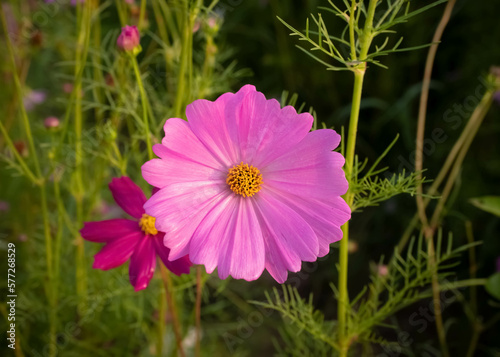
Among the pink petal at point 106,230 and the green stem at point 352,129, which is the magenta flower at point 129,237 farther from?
the green stem at point 352,129

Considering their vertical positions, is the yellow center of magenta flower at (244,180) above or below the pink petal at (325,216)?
above

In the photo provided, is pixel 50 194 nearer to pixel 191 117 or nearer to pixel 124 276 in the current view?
pixel 124 276

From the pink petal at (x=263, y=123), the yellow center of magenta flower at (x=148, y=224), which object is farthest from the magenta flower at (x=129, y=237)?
the pink petal at (x=263, y=123)

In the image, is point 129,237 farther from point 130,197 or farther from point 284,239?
point 284,239

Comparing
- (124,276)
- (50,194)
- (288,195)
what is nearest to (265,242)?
(288,195)

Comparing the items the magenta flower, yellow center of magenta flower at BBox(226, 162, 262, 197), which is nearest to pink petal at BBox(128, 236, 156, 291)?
the magenta flower

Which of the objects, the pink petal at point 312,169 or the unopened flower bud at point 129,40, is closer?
the pink petal at point 312,169

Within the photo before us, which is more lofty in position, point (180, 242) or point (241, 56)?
point (241, 56)

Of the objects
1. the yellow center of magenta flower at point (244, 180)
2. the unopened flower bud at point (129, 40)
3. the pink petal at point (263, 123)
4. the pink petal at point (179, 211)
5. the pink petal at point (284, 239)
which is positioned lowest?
the pink petal at point (284, 239)
